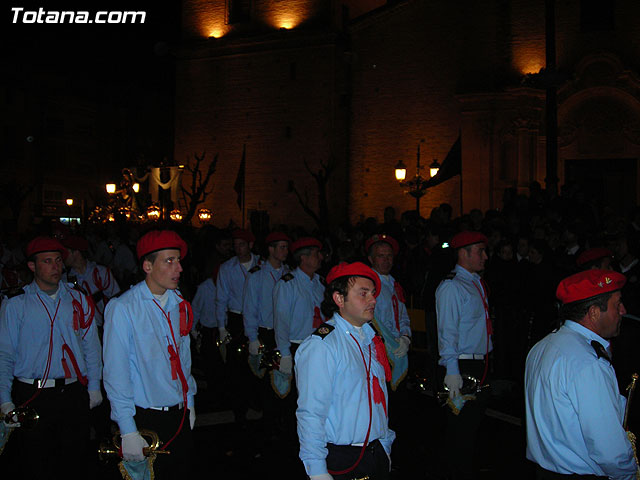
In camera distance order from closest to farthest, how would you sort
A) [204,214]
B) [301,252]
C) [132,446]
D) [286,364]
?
[132,446] < [286,364] < [301,252] < [204,214]

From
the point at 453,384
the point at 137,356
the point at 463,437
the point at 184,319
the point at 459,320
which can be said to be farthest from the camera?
the point at 459,320

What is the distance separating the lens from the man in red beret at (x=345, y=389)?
3865 millimetres

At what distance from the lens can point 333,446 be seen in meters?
4.01

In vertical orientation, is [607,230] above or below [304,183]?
below

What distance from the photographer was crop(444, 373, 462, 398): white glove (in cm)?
615

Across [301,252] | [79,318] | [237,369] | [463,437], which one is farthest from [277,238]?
[463,437]

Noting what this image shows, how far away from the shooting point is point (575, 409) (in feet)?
12.0

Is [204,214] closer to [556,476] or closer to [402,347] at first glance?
[402,347]

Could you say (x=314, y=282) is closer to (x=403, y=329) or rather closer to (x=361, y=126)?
(x=403, y=329)

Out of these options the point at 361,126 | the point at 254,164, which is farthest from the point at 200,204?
the point at 361,126

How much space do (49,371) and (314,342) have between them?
279cm

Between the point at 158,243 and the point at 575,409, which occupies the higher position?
the point at 158,243

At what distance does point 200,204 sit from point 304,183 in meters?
5.44

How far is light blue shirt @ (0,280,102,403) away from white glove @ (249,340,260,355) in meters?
2.66
